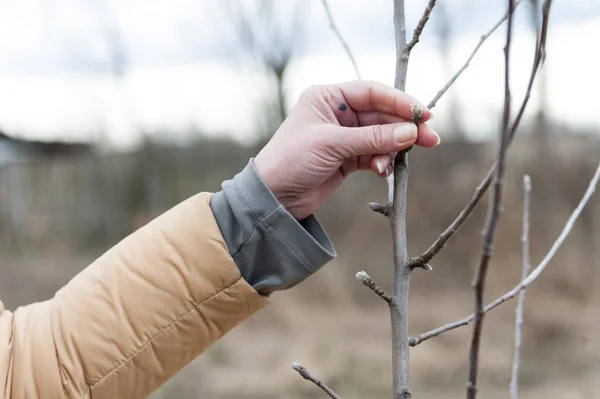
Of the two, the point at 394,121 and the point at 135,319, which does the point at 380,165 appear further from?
the point at 135,319

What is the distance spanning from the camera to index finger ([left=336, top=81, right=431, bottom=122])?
81 centimetres

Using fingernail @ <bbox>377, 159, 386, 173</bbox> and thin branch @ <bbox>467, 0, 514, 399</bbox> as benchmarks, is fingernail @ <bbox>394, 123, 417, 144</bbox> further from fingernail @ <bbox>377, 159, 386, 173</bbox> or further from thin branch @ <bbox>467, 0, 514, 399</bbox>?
thin branch @ <bbox>467, 0, 514, 399</bbox>

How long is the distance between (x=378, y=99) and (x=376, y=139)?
0.25 feet

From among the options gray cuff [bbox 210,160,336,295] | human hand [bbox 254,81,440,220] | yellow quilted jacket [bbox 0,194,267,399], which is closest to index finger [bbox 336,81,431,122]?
human hand [bbox 254,81,440,220]

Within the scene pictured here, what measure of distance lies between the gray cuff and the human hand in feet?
0.10

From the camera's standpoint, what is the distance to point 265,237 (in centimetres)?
93

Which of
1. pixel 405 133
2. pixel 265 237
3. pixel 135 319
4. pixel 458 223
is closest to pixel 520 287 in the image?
pixel 458 223

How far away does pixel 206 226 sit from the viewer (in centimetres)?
97

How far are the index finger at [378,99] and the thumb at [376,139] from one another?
0.10 feet

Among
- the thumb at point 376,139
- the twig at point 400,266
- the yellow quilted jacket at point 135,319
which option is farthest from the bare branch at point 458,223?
the yellow quilted jacket at point 135,319

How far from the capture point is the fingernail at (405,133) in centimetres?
79

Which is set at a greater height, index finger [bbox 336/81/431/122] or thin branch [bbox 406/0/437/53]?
thin branch [bbox 406/0/437/53]

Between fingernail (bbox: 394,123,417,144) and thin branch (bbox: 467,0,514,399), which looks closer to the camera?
thin branch (bbox: 467,0,514,399)

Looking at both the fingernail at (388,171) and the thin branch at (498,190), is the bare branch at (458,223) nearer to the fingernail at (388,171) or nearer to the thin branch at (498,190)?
the thin branch at (498,190)
